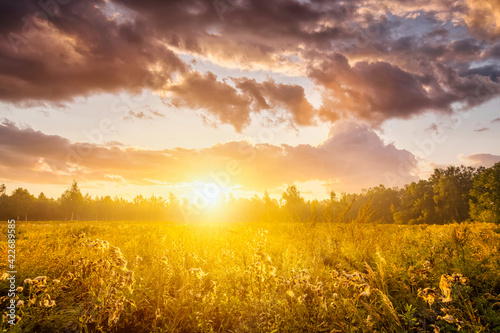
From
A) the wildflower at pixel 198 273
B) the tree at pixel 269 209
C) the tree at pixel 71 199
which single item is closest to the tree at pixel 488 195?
the tree at pixel 269 209

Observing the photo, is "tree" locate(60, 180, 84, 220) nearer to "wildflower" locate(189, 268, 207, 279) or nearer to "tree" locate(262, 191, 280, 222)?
"tree" locate(262, 191, 280, 222)

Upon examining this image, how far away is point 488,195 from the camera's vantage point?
44906mm

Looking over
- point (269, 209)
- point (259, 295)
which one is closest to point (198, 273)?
point (259, 295)

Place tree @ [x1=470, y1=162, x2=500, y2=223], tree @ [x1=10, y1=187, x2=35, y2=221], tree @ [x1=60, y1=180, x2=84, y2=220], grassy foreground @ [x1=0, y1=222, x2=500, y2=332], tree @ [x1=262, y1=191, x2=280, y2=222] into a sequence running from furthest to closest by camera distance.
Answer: tree @ [x1=60, y1=180, x2=84, y2=220]
tree @ [x1=10, y1=187, x2=35, y2=221]
tree @ [x1=470, y1=162, x2=500, y2=223]
tree @ [x1=262, y1=191, x2=280, y2=222]
grassy foreground @ [x1=0, y1=222, x2=500, y2=332]

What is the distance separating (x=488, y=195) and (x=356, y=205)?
34.1 meters

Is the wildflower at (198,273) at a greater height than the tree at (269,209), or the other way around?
the tree at (269,209)

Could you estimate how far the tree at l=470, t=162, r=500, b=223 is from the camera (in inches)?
1647

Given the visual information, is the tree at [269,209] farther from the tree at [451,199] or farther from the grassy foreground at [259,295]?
the tree at [451,199]

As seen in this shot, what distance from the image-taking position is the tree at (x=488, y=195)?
4183cm

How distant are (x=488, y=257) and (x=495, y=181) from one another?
177ft

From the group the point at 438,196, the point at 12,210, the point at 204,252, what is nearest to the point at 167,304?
the point at 204,252

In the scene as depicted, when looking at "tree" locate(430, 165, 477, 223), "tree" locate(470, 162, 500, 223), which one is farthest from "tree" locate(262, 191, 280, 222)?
"tree" locate(430, 165, 477, 223)

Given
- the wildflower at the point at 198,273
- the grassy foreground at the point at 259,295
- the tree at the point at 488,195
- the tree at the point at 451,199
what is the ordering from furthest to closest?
the tree at the point at 451,199
the tree at the point at 488,195
the wildflower at the point at 198,273
the grassy foreground at the point at 259,295

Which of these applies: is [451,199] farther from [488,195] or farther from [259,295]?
[259,295]
